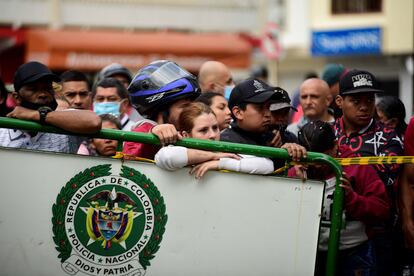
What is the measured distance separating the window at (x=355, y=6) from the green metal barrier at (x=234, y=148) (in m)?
25.0

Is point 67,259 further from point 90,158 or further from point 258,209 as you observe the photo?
point 258,209

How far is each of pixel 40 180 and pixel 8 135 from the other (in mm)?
891

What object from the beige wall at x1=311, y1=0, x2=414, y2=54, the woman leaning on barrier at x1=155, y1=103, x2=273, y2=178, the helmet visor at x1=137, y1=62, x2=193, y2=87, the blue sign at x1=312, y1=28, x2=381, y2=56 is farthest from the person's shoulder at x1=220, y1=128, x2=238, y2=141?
the blue sign at x1=312, y1=28, x2=381, y2=56

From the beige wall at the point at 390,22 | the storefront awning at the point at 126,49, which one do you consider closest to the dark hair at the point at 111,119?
the storefront awning at the point at 126,49

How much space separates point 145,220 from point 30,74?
5.13 feet

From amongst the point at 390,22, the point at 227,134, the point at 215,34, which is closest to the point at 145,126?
the point at 227,134

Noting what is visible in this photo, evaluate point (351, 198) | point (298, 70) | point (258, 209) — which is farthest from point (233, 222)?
point (298, 70)

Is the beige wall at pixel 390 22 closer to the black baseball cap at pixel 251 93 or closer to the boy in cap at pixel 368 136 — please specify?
the boy in cap at pixel 368 136

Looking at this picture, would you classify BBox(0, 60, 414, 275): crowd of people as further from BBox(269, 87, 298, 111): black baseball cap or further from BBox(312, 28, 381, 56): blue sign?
BBox(312, 28, 381, 56): blue sign

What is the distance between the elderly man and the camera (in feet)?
25.9

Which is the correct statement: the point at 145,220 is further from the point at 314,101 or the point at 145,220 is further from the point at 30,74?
the point at 314,101

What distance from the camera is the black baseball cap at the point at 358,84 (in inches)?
233

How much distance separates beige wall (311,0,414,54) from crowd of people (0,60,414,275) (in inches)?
905

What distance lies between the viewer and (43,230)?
4797 millimetres
